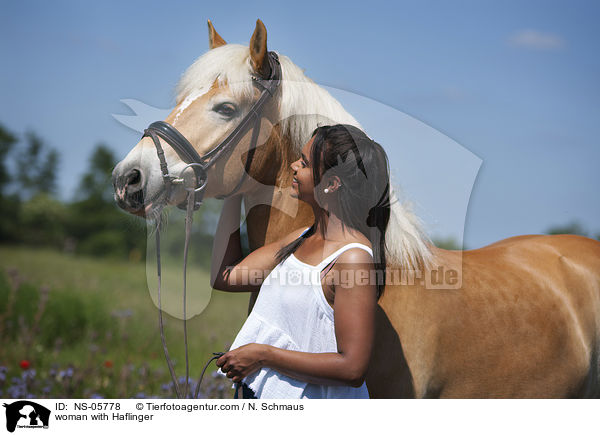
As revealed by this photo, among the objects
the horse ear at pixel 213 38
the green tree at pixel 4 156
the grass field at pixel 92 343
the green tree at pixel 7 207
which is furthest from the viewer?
the green tree at pixel 7 207

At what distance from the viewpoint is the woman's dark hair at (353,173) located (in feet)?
5.02

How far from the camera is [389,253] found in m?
1.87

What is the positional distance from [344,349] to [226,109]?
1.00 m

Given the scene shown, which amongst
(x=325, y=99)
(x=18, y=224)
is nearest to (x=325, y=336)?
(x=325, y=99)

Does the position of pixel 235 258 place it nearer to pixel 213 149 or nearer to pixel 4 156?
pixel 213 149

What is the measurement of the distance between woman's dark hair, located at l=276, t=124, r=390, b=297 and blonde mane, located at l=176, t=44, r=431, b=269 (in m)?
0.31

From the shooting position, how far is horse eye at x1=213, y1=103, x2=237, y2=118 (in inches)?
72.4

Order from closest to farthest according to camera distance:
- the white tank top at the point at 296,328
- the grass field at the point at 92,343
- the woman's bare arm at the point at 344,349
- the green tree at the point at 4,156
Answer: the woman's bare arm at the point at 344,349, the white tank top at the point at 296,328, the grass field at the point at 92,343, the green tree at the point at 4,156

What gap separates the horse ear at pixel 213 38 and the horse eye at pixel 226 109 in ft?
1.65

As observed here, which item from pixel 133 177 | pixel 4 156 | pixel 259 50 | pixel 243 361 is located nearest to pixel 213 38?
pixel 259 50

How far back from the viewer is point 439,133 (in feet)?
7.09

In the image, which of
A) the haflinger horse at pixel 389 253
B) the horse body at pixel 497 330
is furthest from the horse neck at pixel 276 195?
the horse body at pixel 497 330

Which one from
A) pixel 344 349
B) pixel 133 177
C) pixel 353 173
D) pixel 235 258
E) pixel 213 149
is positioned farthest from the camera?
pixel 235 258

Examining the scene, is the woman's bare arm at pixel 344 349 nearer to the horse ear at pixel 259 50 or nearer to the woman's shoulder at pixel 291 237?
the woman's shoulder at pixel 291 237
